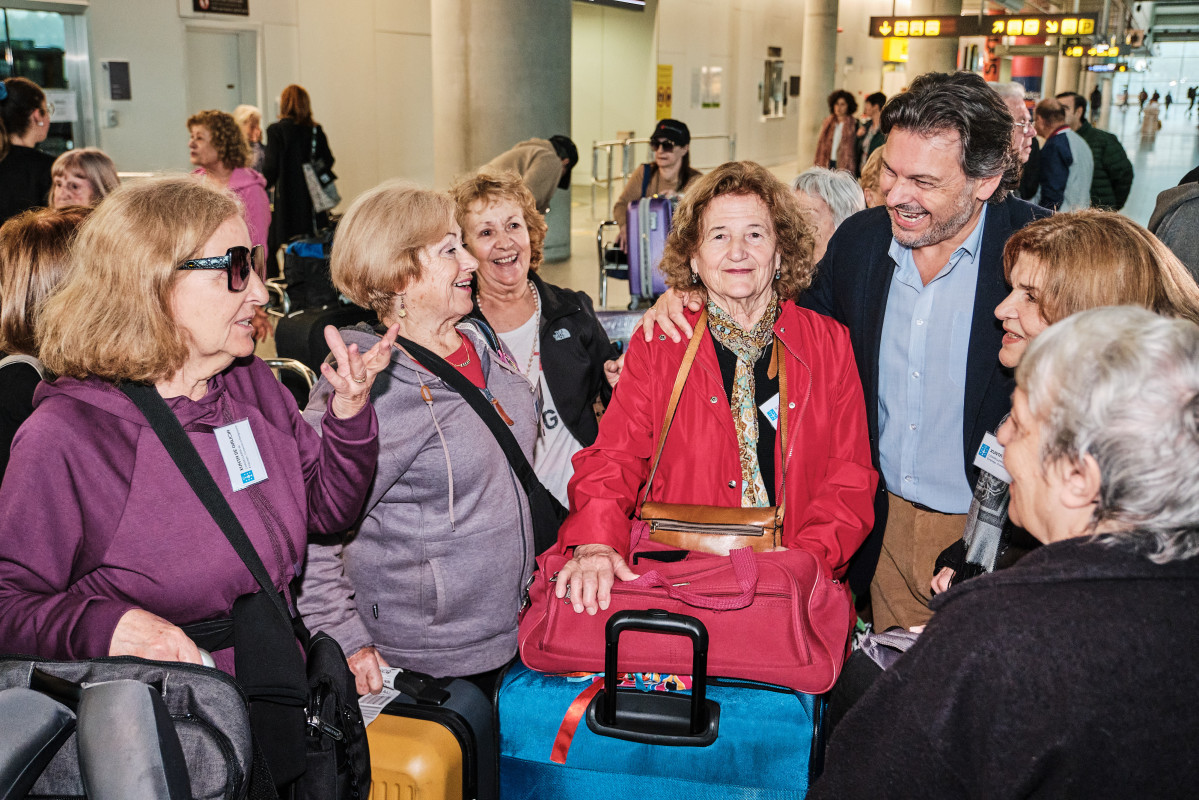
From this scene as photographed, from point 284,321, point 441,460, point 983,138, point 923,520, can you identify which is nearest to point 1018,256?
point 983,138

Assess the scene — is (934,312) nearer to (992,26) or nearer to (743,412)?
(743,412)

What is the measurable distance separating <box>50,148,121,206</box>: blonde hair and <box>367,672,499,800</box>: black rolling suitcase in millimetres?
3672

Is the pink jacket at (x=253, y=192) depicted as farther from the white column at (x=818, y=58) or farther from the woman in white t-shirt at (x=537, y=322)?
the white column at (x=818, y=58)

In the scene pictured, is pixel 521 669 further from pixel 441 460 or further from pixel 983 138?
pixel 983 138

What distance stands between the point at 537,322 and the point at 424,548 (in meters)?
1.15

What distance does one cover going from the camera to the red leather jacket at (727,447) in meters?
2.25

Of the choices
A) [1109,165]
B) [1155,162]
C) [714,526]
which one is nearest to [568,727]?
[714,526]

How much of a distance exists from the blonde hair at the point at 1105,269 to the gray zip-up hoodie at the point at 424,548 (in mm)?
1298

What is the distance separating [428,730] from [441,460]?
0.61 m

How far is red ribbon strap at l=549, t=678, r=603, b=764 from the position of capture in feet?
6.21

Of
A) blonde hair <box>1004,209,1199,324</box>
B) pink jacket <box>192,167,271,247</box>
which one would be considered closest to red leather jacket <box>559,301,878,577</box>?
blonde hair <box>1004,209,1199,324</box>

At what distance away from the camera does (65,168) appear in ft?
15.5

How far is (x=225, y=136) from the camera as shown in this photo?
731 centimetres

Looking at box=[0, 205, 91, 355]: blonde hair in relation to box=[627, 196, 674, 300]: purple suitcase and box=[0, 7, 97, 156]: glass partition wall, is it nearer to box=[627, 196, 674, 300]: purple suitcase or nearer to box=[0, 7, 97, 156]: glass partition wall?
box=[627, 196, 674, 300]: purple suitcase
